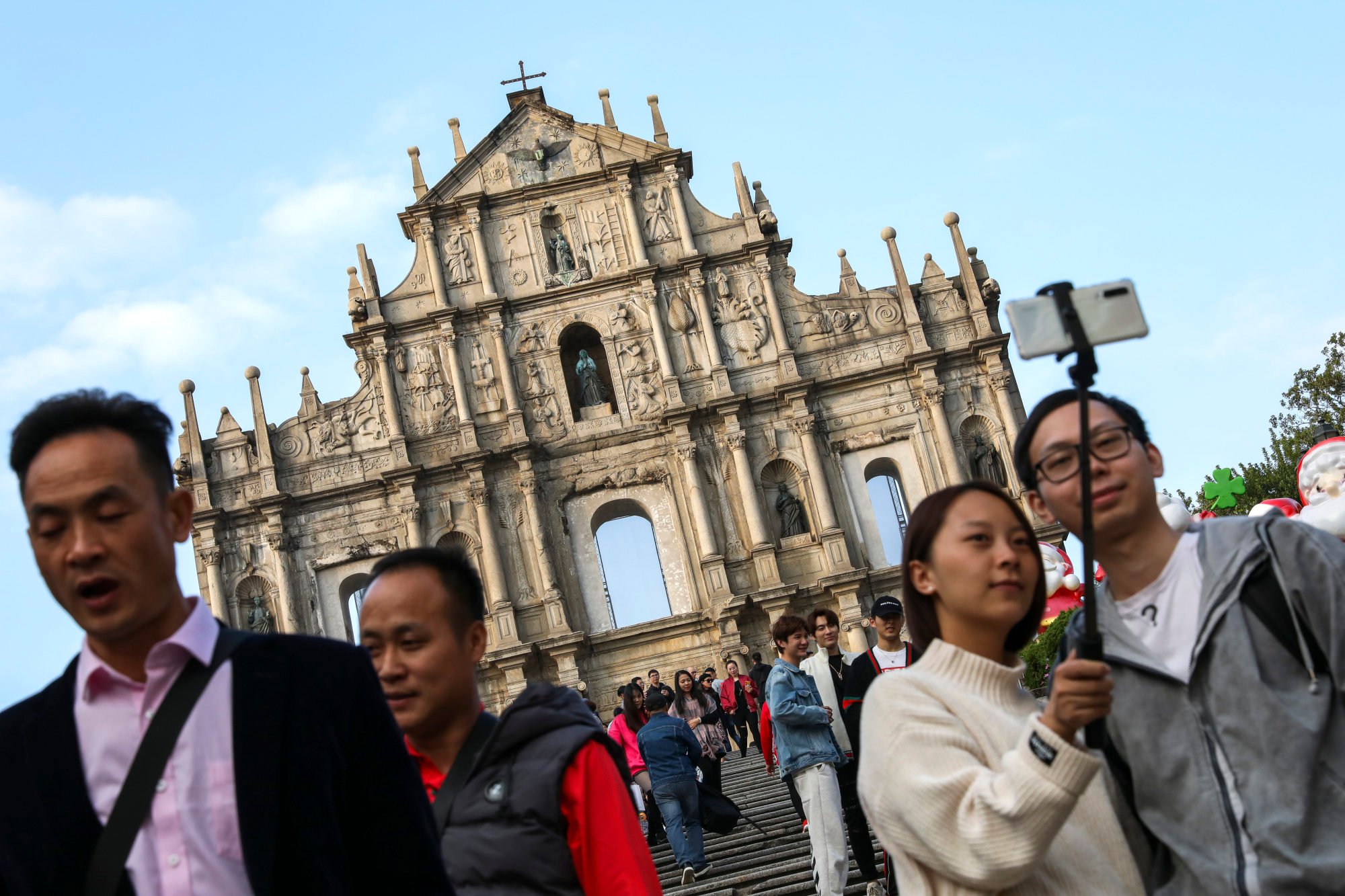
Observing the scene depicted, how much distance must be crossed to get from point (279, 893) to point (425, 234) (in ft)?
88.5

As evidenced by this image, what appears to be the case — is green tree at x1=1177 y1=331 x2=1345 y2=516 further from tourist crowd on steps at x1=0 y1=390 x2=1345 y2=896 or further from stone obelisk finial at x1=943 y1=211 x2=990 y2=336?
tourist crowd on steps at x1=0 y1=390 x2=1345 y2=896

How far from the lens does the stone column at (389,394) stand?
90.3 ft

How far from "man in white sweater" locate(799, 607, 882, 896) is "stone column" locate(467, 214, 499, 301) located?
19365 millimetres

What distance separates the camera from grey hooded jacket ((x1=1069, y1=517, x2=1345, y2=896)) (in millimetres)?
2975

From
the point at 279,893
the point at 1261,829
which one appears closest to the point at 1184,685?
the point at 1261,829

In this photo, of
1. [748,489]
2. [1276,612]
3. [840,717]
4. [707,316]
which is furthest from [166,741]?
[707,316]

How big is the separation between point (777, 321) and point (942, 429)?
3928mm

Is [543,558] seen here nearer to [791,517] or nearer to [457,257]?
[791,517]

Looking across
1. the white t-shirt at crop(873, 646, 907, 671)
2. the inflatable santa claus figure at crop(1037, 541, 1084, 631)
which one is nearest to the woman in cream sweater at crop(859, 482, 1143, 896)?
the white t-shirt at crop(873, 646, 907, 671)

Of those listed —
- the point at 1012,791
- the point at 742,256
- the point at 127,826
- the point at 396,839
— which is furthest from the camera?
the point at 742,256

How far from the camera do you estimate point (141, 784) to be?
240 cm

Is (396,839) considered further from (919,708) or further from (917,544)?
(917,544)

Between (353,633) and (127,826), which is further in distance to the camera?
(353,633)

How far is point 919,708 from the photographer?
307 centimetres
